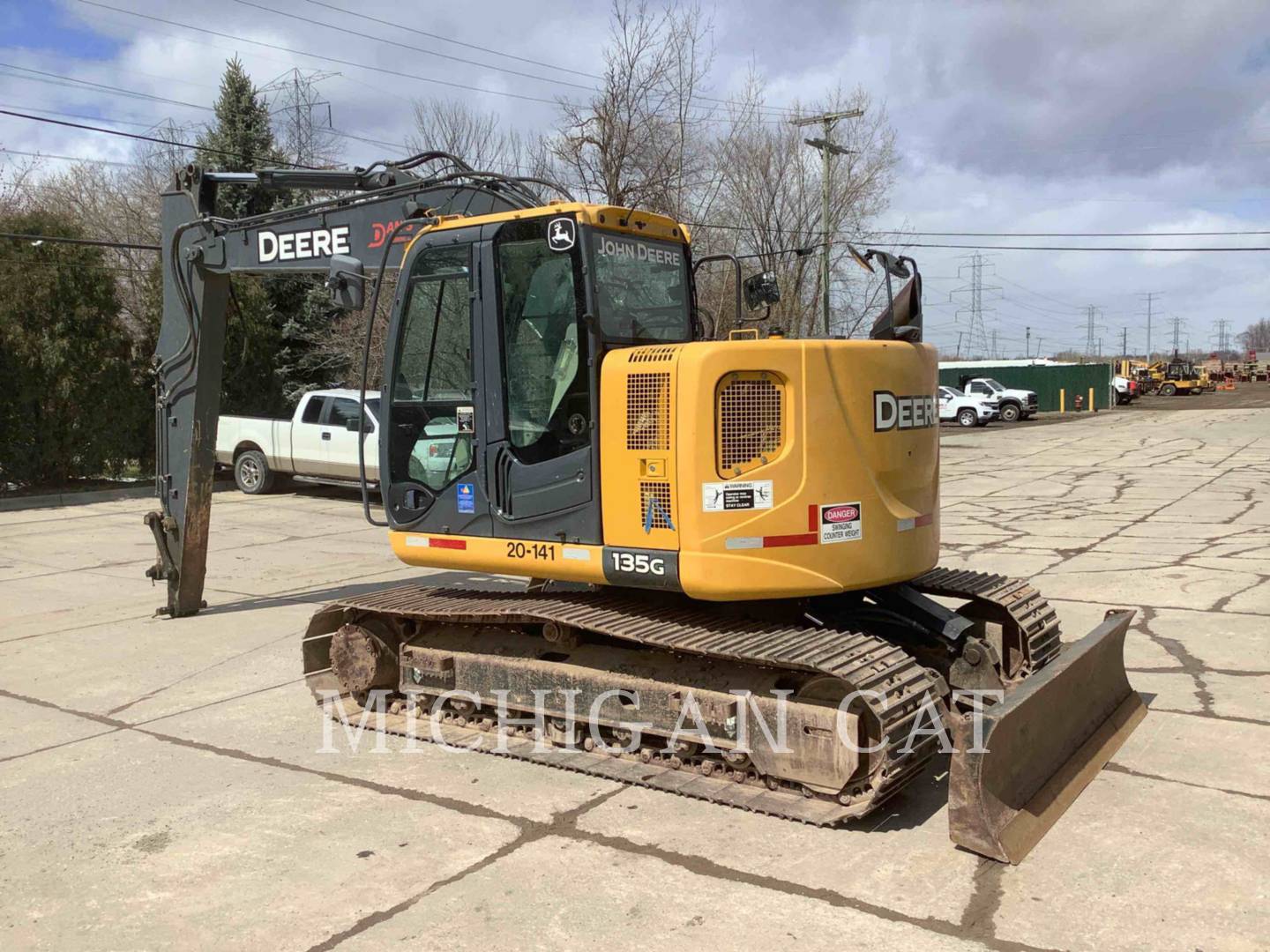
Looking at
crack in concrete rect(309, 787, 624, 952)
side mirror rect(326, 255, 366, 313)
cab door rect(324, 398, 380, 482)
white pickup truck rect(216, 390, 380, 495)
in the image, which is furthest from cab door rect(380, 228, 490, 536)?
cab door rect(324, 398, 380, 482)

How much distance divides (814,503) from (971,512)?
35.9 feet

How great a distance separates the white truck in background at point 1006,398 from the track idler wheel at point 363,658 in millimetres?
38325

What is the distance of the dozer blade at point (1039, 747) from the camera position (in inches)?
175

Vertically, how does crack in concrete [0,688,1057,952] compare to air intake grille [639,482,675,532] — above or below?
below

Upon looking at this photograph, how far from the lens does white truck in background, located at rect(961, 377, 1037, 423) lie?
4238 centimetres

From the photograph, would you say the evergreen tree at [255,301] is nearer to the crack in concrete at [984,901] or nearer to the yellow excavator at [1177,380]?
the crack in concrete at [984,901]

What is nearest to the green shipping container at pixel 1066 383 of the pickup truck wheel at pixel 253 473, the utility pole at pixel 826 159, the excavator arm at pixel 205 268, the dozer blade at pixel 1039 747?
the utility pole at pixel 826 159

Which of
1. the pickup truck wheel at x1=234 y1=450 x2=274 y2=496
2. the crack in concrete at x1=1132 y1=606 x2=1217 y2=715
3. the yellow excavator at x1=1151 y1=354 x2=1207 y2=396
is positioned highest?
the yellow excavator at x1=1151 y1=354 x2=1207 y2=396

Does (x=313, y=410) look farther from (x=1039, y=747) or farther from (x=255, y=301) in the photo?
(x=1039, y=747)

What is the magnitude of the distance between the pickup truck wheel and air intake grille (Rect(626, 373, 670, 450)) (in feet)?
49.2

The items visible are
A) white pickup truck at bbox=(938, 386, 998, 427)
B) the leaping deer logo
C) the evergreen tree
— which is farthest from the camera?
white pickup truck at bbox=(938, 386, 998, 427)

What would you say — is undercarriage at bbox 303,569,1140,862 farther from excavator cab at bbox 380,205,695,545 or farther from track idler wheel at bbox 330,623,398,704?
excavator cab at bbox 380,205,695,545

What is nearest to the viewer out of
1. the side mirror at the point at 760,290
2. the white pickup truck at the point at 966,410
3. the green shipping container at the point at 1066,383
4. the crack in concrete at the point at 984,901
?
the crack in concrete at the point at 984,901

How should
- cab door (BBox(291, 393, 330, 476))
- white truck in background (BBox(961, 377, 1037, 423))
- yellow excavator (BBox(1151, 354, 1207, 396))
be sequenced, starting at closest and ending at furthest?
cab door (BBox(291, 393, 330, 476))
white truck in background (BBox(961, 377, 1037, 423))
yellow excavator (BBox(1151, 354, 1207, 396))
